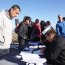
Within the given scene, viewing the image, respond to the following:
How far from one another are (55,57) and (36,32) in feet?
22.9

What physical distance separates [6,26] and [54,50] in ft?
2.92

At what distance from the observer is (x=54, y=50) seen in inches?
177

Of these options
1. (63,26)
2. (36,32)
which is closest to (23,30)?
(63,26)

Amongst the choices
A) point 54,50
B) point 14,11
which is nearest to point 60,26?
point 54,50

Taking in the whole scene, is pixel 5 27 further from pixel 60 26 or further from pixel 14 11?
pixel 60 26

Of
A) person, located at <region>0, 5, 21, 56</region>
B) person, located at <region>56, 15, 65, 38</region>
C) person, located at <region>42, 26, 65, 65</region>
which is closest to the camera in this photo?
person, located at <region>0, 5, 21, 56</region>

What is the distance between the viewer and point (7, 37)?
423 cm

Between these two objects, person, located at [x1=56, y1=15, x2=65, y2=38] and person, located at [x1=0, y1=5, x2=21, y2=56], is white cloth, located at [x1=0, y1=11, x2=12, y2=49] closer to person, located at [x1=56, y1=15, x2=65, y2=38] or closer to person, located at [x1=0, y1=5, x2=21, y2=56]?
person, located at [x1=0, y1=5, x2=21, y2=56]

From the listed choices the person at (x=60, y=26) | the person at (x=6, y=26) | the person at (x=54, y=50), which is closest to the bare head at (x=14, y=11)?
the person at (x=6, y=26)

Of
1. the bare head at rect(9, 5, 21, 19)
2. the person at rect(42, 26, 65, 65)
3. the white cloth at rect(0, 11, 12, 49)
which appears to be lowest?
the person at rect(42, 26, 65, 65)

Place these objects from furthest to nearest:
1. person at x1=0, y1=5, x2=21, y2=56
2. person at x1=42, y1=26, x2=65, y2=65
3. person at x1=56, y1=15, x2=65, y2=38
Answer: person at x1=56, y1=15, x2=65, y2=38
person at x1=42, y1=26, x2=65, y2=65
person at x1=0, y1=5, x2=21, y2=56

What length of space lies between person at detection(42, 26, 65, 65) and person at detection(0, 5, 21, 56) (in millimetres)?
655

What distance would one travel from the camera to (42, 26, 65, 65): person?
444 cm

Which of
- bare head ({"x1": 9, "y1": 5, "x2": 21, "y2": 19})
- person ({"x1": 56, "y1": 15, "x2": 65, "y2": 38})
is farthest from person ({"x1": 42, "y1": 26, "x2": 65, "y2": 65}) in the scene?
person ({"x1": 56, "y1": 15, "x2": 65, "y2": 38})
